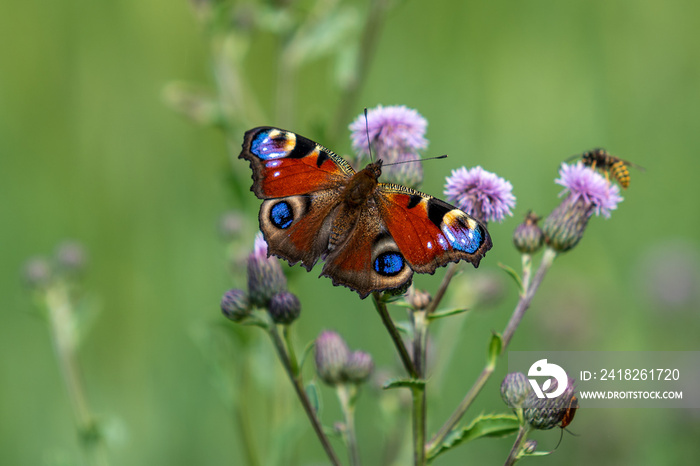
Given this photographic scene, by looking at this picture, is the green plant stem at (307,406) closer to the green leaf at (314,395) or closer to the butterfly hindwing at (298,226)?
the green leaf at (314,395)

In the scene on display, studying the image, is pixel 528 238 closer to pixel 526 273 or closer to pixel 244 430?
pixel 526 273

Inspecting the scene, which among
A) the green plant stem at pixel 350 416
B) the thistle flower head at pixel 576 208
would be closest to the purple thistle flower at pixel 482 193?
the thistle flower head at pixel 576 208

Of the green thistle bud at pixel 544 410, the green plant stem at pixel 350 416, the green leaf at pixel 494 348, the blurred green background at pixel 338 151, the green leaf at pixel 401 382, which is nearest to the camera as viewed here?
the green leaf at pixel 401 382

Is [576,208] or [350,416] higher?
[576,208]

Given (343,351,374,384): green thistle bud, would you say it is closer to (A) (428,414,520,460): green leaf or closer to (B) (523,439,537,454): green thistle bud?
(A) (428,414,520,460): green leaf

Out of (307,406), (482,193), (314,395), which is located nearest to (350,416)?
(314,395)

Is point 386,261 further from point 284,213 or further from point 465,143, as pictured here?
point 465,143

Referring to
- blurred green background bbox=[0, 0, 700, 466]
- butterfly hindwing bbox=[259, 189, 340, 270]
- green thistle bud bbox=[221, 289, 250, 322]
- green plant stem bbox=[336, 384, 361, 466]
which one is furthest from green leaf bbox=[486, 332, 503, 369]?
blurred green background bbox=[0, 0, 700, 466]
